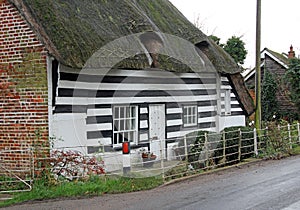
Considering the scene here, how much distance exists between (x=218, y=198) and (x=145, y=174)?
3.04 meters

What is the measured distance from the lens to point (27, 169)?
11.9 meters

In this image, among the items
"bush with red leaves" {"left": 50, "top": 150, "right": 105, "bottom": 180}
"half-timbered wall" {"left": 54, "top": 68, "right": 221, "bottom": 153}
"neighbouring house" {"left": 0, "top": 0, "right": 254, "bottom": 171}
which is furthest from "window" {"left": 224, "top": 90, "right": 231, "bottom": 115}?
"bush with red leaves" {"left": 50, "top": 150, "right": 105, "bottom": 180}

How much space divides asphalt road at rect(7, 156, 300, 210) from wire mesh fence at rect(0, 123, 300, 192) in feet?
3.30

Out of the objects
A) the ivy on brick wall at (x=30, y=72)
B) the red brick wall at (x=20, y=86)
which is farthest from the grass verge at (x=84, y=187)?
the ivy on brick wall at (x=30, y=72)

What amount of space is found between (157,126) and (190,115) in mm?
2348

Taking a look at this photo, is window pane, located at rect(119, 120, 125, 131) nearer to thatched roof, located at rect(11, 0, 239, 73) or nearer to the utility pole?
thatched roof, located at rect(11, 0, 239, 73)

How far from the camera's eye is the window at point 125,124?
47.5 ft

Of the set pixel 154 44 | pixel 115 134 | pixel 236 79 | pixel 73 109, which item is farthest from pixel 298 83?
pixel 73 109

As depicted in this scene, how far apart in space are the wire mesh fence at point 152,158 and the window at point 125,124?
460 millimetres

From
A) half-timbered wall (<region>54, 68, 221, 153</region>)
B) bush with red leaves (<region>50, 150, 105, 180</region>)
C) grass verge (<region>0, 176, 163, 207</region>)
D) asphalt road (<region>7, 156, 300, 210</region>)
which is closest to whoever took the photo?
asphalt road (<region>7, 156, 300, 210</region>)

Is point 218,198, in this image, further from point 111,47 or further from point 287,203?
point 111,47

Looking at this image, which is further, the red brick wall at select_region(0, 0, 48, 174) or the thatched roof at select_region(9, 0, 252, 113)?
the thatched roof at select_region(9, 0, 252, 113)

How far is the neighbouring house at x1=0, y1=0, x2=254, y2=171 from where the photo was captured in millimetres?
11977

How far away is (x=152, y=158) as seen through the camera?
15.0 m
